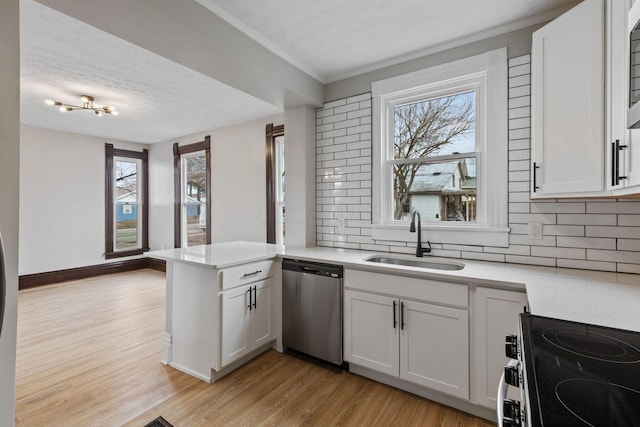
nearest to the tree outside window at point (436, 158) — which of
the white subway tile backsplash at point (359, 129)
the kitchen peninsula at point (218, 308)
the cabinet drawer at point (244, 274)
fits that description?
the white subway tile backsplash at point (359, 129)

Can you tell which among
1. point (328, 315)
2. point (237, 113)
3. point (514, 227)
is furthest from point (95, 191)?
point (514, 227)

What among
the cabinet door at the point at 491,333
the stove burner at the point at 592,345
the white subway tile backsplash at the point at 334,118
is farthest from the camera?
the white subway tile backsplash at the point at 334,118

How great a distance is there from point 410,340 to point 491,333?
507 millimetres

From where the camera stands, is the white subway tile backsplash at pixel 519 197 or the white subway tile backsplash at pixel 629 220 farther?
the white subway tile backsplash at pixel 519 197

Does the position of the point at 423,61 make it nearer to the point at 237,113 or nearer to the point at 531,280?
the point at 531,280

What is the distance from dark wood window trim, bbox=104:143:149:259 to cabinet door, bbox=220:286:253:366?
474 centimetres

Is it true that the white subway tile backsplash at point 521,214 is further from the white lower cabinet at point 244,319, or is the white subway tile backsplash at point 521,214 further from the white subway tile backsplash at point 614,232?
the white lower cabinet at point 244,319

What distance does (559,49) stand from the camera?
178cm

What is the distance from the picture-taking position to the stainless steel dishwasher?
2391mm

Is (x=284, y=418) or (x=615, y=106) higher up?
(x=615, y=106)

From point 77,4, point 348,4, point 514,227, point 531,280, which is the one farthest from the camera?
point 514,227

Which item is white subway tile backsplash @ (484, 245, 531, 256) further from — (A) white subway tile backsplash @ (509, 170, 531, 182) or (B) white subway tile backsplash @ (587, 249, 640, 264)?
(A) white subway tile backsplash @ (509, 170, 531, 182)

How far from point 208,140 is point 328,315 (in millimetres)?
3993

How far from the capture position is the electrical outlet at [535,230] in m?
2.18
